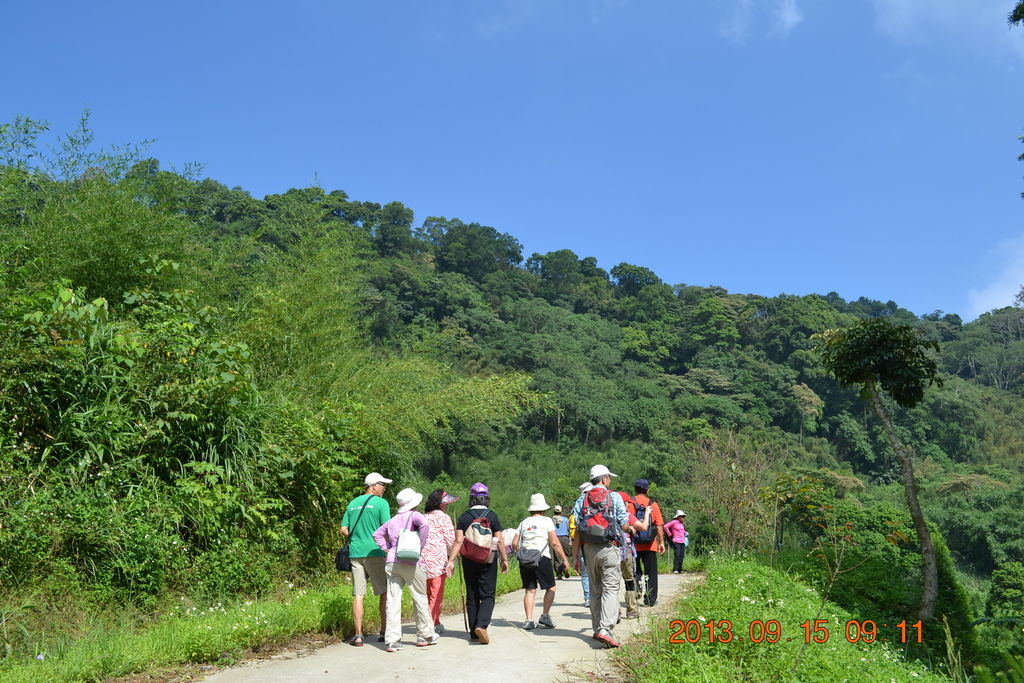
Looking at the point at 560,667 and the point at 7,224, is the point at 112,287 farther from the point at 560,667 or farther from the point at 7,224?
the point at 560,667

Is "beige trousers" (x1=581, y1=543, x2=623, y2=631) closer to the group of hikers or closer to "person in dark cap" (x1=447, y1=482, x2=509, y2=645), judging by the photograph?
the group of hikers

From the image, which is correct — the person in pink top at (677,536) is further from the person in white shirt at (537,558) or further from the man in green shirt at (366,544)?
the man in green shirt at (366,544)

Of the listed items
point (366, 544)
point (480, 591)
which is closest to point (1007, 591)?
point (480, 591)

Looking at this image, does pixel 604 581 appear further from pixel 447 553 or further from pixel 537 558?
pixel 447 553

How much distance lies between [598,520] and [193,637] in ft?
11.3

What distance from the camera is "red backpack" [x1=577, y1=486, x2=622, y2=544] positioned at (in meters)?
6.74

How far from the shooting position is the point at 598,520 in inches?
267

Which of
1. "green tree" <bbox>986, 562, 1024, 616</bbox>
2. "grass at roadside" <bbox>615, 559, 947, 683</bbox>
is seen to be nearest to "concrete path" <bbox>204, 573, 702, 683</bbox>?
"grass at roadside" <bbox>615, 559, 947, 683</bbox>

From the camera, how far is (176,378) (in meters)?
8.05

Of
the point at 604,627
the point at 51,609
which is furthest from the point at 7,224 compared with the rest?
the point at 604,627

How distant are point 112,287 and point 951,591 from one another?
14.4m

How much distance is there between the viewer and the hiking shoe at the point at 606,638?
647cm

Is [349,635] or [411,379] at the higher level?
[411,379]

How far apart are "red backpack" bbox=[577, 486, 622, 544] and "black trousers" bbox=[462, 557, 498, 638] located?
93 cm
